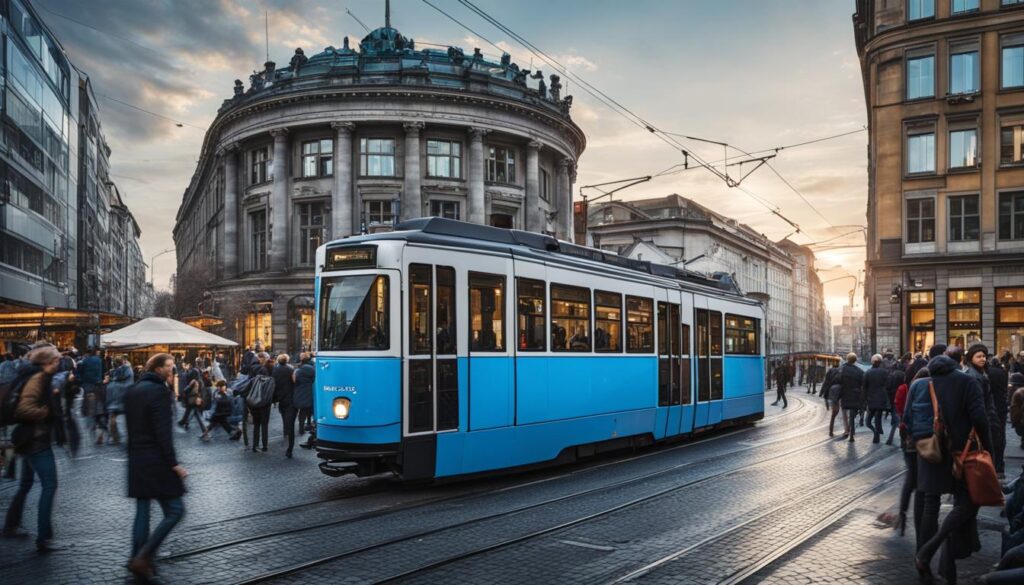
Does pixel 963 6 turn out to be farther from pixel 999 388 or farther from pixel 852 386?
pixel 999 388

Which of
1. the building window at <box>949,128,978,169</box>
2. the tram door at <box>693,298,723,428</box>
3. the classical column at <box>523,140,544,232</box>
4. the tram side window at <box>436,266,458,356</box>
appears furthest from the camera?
the classical column at <box>523,140,544,232</box>

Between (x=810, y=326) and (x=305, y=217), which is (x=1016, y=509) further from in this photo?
(x=810, y=326)

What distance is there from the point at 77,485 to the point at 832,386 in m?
17.1

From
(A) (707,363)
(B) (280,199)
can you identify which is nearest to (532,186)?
(B) (280,199)

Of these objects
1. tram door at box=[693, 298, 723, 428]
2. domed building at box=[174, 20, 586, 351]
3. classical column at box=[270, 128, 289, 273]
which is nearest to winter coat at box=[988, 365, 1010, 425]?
tram door at box=[693, 298, 723, 428]

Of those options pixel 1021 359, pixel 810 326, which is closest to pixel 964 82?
→ pixel 1021 359

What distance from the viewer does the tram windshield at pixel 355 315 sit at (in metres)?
10.7

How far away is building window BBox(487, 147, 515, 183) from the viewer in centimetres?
5416

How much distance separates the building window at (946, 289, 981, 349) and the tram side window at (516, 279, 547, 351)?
31.8 meters

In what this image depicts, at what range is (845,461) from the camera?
14805 mm

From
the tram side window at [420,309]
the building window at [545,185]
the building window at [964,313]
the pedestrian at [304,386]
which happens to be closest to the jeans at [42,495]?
the tram side window at [420,309]

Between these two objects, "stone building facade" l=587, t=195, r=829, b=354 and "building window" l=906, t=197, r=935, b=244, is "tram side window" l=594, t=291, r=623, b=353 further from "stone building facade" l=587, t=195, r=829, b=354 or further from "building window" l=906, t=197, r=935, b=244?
"stone building facade" l=587, t=195, r=829, b=354

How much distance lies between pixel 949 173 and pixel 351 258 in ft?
118

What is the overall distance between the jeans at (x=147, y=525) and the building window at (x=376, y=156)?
1801 inches
